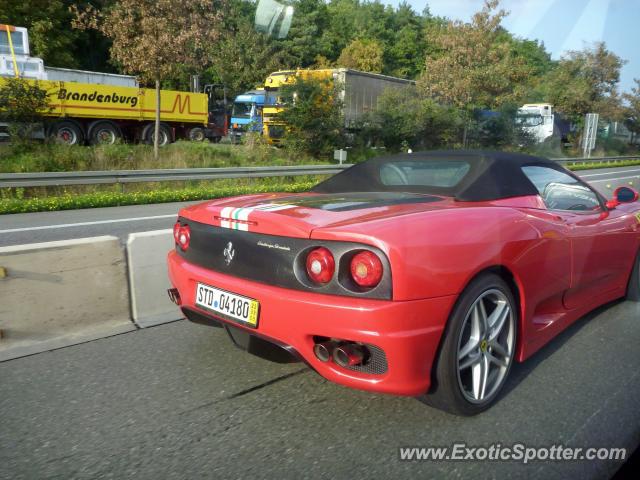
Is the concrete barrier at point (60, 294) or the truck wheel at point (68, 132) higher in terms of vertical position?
the truck wheel at point (68, 132)

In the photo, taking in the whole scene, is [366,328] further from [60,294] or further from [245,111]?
[245,111]

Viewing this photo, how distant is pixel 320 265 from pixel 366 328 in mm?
358

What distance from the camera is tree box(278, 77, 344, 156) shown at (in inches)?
775

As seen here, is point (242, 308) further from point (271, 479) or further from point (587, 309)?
point (587, 309)

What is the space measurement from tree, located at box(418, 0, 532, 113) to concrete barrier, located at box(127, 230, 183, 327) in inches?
939

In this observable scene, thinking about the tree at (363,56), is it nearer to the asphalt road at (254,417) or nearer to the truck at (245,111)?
the truck at (245,111)

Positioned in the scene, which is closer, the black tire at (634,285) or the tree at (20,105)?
the black tire at (634,285)

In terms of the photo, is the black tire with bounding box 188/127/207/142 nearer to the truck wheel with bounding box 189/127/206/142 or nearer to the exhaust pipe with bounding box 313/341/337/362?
the truck wheel with bounding box 189/127/206/142

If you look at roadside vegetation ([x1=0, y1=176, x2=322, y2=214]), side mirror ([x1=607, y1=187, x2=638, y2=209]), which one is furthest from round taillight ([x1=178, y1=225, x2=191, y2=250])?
roadside vegetation ([x1=0, y1=176, x2=322, y2=214])

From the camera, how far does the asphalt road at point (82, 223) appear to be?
7.73 meters

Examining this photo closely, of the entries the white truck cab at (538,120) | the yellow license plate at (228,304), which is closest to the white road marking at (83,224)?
the yellow license plate at (228,304)

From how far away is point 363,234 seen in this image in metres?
2.28

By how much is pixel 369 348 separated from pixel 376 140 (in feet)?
73.4

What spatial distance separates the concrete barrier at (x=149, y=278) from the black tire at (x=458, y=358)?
2218 millimetres
